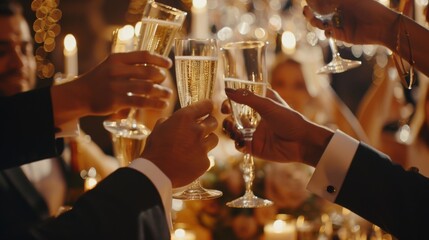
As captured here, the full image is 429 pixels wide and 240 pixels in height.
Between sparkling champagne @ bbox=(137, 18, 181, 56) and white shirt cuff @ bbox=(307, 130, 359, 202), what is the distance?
1.72 feet

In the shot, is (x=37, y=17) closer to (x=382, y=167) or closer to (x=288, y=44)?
(x=288, y=44)

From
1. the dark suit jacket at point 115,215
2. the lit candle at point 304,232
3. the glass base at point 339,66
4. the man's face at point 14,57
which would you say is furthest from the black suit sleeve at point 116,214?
the man's face at point 14,57

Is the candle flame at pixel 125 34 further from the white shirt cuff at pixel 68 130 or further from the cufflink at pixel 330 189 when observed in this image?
the cufflink at pixel 330 189

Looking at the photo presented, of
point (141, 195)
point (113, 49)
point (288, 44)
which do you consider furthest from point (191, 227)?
point (288, 44)

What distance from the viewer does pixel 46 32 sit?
20.2ft

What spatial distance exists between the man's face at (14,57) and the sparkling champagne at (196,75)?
5.36 feet

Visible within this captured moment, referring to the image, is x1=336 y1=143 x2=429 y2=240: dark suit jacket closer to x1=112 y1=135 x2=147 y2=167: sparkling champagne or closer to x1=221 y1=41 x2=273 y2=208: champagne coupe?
x1=221 y1=41 x2=273 y2=208: champagne coupe

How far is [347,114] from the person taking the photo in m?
4.54

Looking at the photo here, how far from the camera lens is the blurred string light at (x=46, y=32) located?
590 cm

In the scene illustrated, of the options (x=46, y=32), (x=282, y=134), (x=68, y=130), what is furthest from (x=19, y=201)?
(x=46, y=32)

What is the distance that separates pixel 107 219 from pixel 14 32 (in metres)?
2.07

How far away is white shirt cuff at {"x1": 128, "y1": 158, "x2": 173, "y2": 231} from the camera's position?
134 centimetres

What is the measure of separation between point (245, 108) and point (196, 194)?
263mm

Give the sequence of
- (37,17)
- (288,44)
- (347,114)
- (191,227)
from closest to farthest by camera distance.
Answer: (191,227) < (288,44) < (347,114) < (37,17)
